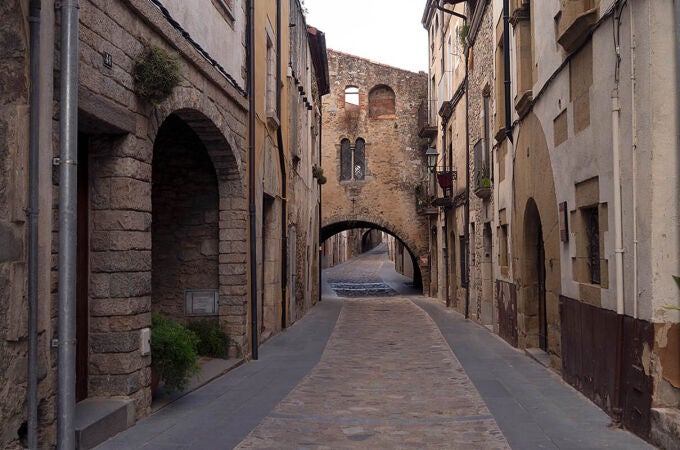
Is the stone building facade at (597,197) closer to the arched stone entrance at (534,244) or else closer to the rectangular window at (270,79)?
the arched stone entrance at (534,244)

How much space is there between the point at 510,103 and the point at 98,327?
7.81 metres

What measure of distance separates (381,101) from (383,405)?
21.5 meters

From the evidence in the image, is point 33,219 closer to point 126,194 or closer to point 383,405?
point 126,194

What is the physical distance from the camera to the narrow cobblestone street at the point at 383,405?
552 centimetres

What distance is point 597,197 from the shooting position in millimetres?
6508

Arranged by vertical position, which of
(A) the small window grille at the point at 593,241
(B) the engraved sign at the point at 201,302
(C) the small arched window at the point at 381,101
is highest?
(C) the small arched window at the point at 381,101

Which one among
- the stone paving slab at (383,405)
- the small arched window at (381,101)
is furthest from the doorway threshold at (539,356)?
the small arched window at (381,101)

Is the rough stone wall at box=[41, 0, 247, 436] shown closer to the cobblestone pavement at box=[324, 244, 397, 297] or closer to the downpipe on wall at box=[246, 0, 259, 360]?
the downpipe on wall at box=[246, 0, 259, 360]

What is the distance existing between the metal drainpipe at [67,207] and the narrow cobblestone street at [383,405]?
2.76 feet

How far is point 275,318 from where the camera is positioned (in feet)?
43.7

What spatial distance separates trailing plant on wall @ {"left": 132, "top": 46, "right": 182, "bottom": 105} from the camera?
6031 millimetres

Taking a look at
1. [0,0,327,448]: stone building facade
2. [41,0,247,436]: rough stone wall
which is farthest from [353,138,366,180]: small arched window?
[41,0,247,436]: rough stone wall

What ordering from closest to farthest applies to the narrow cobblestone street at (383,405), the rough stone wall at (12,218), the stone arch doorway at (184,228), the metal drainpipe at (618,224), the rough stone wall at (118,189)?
1. the rough stone wall at (12,218)
2. the rough stone wall at (118,189)
3. the narrow cobblestone street at (383,405)
4. the metal drainpipe at (618,224)
5. the stone arch doorway at (184,228)

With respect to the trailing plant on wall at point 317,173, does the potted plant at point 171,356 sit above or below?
below
